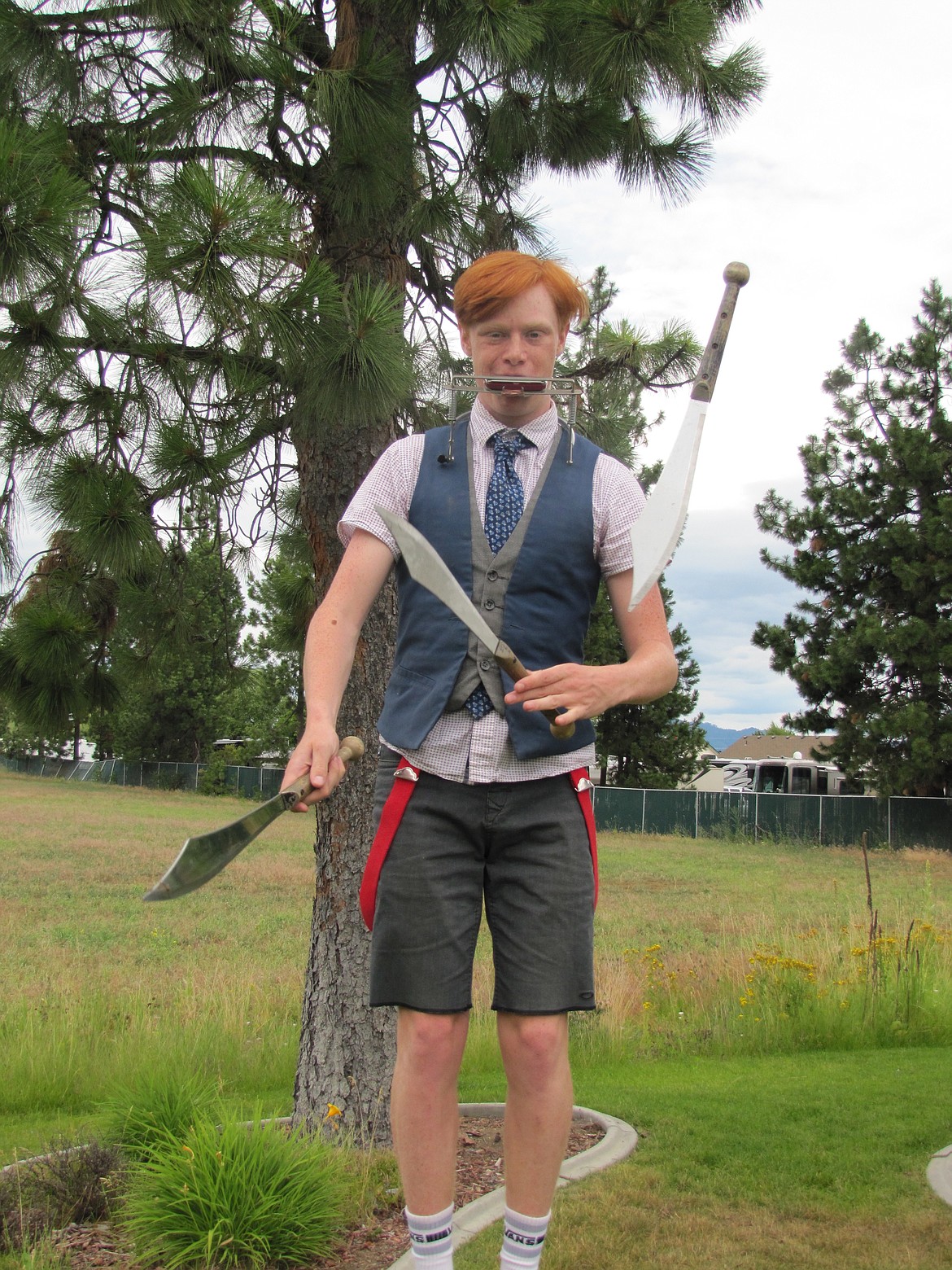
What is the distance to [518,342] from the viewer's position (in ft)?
7.14

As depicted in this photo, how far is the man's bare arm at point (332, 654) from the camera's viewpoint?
6.23 feet

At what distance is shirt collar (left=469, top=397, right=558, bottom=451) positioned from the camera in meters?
2.27

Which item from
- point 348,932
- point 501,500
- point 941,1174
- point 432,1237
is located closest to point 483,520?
point 501,500

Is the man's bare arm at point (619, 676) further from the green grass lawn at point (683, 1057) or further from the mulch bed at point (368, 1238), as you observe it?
the mulch bed at point (368, 1238)

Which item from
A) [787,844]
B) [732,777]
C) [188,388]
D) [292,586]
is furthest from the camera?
[732,777]

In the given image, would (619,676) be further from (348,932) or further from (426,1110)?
(348,932)

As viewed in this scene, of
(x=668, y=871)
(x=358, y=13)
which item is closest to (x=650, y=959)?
(x=358, y=13)

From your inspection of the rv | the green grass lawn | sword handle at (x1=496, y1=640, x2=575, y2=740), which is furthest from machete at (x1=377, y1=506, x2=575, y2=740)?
the rv

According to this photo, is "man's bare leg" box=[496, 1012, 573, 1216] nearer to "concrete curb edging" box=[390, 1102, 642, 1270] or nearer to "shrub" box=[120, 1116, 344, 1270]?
"concrete curb edging" box=[390, 1102, 642, 1270]

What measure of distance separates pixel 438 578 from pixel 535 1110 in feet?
3.02

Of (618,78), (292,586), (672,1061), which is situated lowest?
(672,1061)

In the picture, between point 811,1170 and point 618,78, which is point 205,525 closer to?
point 618,78

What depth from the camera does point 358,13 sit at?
4148 millimetres

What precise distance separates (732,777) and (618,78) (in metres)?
45.9
